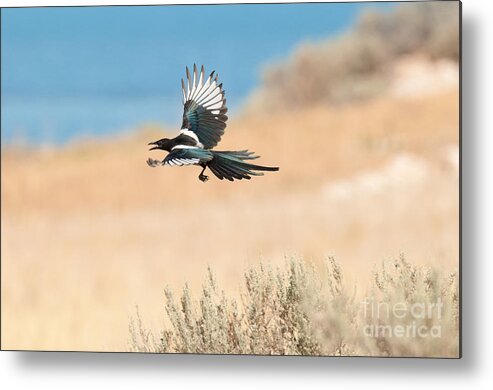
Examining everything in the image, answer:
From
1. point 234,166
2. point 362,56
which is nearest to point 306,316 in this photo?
point 234,166

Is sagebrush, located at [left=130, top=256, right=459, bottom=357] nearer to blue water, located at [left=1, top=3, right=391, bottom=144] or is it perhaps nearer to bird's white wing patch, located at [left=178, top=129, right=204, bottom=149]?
bird's white wing patch, located at [left=178, top=129, right=204, bottom=149]

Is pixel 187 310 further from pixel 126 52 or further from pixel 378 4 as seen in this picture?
pixel 378 4

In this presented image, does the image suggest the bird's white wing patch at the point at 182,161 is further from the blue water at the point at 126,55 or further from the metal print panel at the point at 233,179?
the blue water at the point at 126,55

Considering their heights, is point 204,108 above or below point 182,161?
above

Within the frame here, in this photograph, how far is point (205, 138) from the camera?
16.3 ft

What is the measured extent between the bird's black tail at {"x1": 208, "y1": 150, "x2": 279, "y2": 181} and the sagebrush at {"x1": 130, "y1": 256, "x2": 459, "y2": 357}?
17.5 inches

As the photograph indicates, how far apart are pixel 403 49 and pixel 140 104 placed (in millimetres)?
1258

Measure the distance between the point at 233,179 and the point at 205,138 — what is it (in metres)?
0.23

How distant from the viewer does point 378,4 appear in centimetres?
480

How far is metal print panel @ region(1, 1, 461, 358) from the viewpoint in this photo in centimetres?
480

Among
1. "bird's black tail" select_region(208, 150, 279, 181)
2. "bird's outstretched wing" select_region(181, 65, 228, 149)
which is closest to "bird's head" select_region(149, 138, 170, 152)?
"bird's outstretched wing" select_region(181, 65, 228, 149)

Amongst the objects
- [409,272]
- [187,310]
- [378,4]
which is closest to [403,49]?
[378,4]

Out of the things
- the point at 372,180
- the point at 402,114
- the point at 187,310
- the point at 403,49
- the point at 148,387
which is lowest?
the point at 148,387

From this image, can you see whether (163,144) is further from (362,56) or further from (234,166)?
(362,56)
